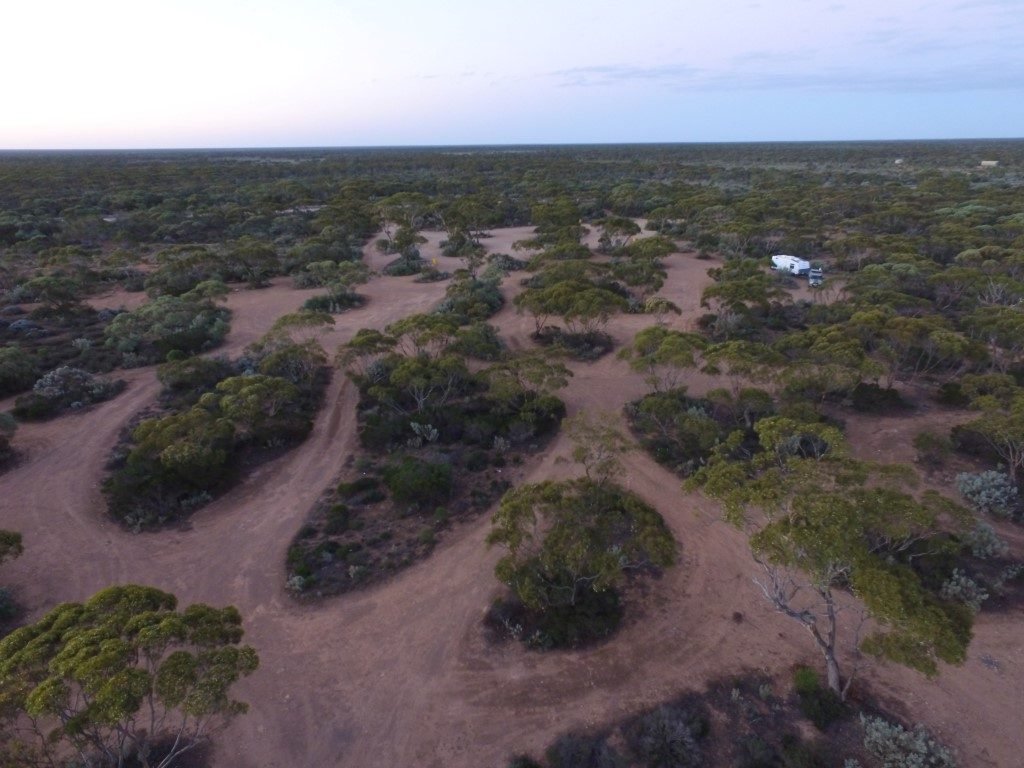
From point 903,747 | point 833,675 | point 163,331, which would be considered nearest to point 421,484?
point 833,675

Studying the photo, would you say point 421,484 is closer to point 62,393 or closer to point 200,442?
point 200,442

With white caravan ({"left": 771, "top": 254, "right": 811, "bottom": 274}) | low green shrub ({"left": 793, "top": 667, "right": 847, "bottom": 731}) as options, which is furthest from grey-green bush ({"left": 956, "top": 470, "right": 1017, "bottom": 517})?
white caravan ({"left": 771, "top": 254, "right": 811, "bottom": 274})

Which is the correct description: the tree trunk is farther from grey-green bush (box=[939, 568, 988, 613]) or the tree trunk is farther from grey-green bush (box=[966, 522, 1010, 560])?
grey-green bush (box=[966, 522, 1010, 560])

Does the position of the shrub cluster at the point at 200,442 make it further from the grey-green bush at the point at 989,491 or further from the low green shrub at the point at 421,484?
the grey-green bush at the point at 989,491

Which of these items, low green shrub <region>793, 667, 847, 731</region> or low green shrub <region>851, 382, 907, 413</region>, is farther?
low green shrub <region>851, 382, 907, 413</region>

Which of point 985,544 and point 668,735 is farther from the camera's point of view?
point 985,544

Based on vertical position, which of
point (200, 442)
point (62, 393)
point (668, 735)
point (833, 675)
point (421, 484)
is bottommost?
point (668, 735)

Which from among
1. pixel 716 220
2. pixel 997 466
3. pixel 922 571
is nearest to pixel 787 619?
pixel 922 571

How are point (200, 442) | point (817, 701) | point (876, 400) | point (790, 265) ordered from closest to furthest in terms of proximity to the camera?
point (817, 701), point (200, 442), point (876, 400), point (790, 265)
